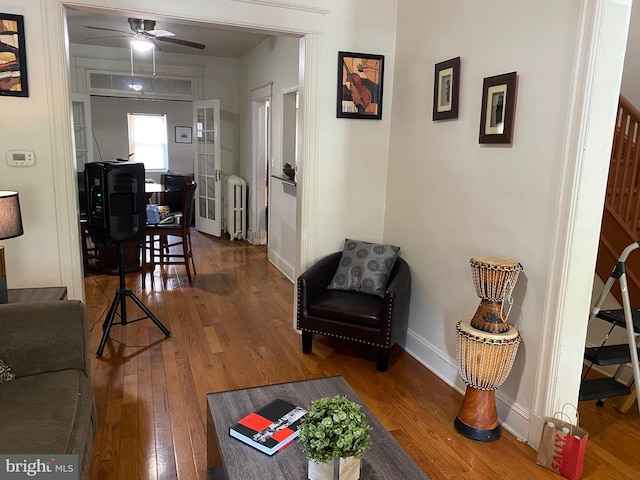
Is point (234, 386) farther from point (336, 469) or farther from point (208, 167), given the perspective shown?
point (208, 167)

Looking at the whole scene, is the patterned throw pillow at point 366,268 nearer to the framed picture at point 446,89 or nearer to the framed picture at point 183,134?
the framed picture at point 446,89

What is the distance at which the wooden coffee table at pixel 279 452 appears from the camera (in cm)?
152

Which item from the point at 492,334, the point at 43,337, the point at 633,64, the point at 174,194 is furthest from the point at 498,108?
the point at 174,194

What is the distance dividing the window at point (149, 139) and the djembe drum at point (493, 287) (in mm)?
8004

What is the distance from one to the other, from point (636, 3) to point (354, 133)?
248 centimetres

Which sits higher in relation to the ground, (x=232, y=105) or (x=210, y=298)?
(x=232, y=105)

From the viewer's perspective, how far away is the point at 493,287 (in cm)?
232

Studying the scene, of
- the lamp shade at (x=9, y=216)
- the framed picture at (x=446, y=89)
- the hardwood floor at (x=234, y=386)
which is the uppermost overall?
the framed picture at (x=446, y=89)

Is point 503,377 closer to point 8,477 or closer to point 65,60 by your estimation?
point 8,477

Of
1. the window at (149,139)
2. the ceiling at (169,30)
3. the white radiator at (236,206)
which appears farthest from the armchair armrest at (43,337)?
the window at (149,139)

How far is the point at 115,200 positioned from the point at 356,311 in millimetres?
1756

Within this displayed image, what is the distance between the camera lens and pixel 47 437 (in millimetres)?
1571

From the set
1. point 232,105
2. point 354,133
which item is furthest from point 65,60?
point 232,105

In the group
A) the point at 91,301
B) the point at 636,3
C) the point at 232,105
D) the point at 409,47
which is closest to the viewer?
the point at 409,47
